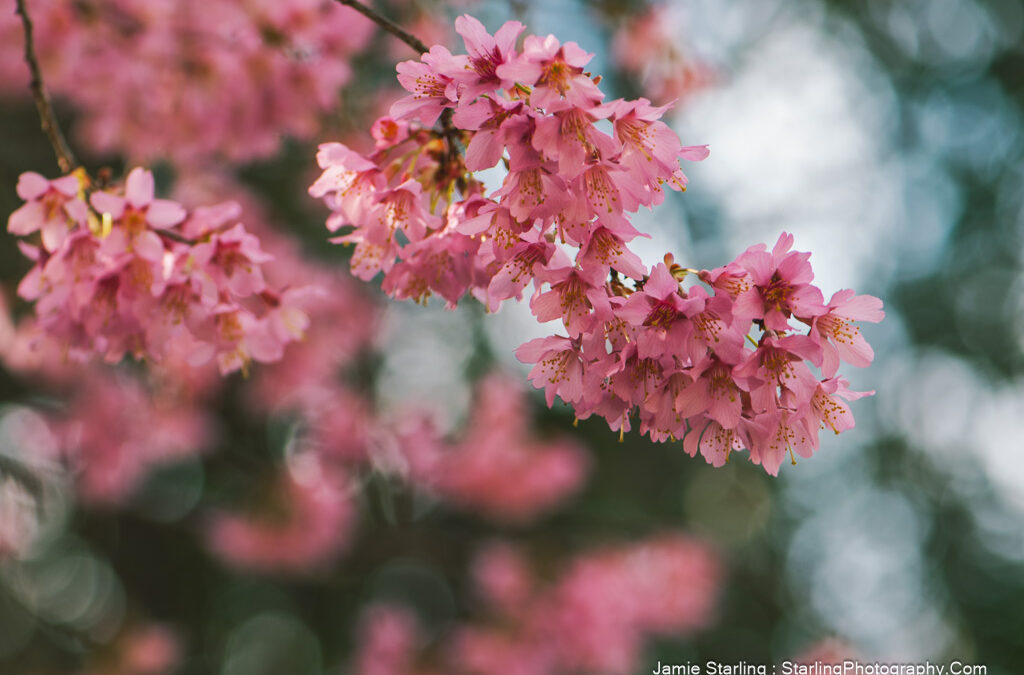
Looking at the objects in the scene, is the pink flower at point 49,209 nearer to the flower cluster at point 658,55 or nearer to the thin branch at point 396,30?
the thin branch at point 396,30

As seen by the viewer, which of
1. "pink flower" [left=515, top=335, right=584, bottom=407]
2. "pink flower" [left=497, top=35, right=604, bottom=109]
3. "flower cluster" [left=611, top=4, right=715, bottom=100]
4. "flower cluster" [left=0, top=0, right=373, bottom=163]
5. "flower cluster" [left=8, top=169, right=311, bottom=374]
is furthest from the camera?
"flower cluster" [left=611, top=4, right=715, bottom=100]

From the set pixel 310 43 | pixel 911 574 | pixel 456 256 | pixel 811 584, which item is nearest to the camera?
pixel 456 256

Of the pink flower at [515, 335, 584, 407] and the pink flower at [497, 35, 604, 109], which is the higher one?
the pink flower at [497, 35, 604, 109]

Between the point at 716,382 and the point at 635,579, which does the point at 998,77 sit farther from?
the point at 716,382

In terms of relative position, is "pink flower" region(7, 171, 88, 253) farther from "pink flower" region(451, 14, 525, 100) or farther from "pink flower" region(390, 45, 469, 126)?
"pink flower" region(451, 14, 525, 100)

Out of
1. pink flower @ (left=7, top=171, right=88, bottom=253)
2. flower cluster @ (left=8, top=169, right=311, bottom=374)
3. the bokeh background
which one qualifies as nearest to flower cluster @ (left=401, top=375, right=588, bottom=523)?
the bokeh background

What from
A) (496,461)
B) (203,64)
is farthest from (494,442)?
(203,64)

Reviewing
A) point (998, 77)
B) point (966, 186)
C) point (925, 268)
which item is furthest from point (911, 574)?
point (998, 77)
